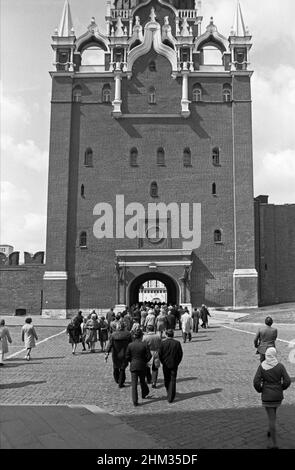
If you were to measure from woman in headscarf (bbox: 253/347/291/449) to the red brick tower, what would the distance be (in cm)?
2853

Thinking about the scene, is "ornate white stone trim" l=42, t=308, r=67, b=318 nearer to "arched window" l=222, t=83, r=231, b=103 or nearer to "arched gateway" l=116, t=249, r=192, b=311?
"arched gateway" l=116, t=249, r=192, b=311

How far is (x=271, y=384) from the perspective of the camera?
266 inches

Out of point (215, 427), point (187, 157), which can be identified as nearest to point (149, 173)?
point (187, 157)

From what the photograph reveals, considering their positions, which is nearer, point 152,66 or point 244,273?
point 244,273

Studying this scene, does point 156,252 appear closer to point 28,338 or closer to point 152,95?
point 152,95

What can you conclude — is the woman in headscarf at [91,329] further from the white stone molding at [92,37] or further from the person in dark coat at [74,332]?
the white stone molding at [92,37]

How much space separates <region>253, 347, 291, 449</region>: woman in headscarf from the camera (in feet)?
22.0

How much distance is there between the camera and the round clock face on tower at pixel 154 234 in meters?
36.5

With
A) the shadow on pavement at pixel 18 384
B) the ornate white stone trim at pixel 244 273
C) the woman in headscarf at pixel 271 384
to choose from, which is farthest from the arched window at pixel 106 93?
the woman in headscarf at pixel 271 384

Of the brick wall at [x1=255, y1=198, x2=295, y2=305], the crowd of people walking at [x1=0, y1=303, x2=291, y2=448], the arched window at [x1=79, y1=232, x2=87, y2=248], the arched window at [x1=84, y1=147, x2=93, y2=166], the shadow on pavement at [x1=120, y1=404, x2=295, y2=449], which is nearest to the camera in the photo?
the shadow on pavement at [x1=120, y1=404, x2=295, y2=449]

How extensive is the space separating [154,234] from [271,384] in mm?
29923

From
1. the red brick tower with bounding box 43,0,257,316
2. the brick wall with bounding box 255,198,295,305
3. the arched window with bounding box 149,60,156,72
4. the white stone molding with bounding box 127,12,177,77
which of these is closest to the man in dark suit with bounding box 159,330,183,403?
the red brick tower with bounding box 43,0,257,316

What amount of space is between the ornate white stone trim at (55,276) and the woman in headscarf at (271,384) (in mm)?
30229

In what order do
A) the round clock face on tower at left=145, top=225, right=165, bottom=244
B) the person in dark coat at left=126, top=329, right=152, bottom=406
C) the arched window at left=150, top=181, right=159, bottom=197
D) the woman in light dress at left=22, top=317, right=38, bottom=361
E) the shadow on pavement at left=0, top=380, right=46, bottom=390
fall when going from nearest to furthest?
the person in dark coat at left=126, top=329, right=152, bottom=406, the shadow on pavement at left=0, top=380, right=46, bottom=390, the woman in light dress at left=22, top=317, right=38, bottom=361, the round clock face on tower at left=145, top=225, right=165, bottom=244, the arched window at left=150, top=181, right=159, bottom=197
